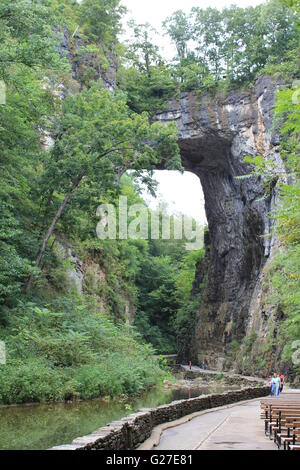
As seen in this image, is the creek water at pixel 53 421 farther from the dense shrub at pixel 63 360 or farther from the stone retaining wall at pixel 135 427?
the stone retaining wall at pixel 135 427

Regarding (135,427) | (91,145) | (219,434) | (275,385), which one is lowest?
(275,385)

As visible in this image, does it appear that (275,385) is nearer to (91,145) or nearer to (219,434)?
(219,434)

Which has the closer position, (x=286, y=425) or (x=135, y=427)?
(x=286, y=425)

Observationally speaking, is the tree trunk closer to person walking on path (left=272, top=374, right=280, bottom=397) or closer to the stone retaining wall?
the stone retaining wall

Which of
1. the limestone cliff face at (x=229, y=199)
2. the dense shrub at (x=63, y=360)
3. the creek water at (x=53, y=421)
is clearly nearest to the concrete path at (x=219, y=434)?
the creek water at (x=53, y=421)

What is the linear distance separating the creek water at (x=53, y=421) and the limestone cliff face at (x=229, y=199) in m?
18.3

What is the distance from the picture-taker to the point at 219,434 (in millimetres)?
8609

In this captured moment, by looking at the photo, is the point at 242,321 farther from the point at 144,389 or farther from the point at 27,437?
the point at 27,437

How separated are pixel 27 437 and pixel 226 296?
100ft

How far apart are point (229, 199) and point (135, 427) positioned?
31.8 metres

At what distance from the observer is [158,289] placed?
170 ft

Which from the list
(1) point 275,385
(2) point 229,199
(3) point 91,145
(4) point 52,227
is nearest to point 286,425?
(1) point 275,385
